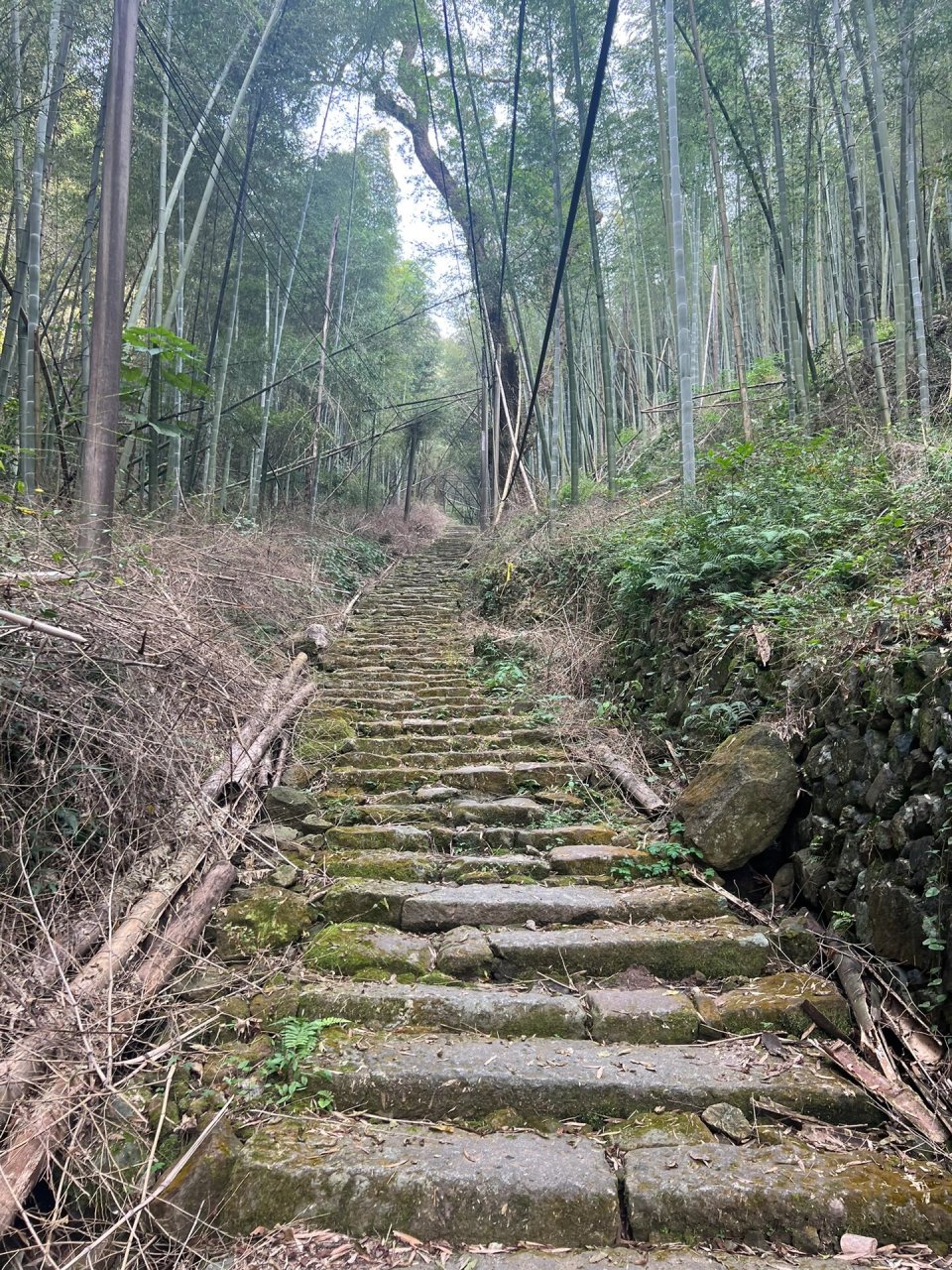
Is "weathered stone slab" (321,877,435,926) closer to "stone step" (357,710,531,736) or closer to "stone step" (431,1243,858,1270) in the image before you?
"stone step" (431,1243,858,1270)

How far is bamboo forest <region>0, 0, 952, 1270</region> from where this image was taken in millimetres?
1567

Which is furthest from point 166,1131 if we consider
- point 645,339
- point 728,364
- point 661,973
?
point 645,339

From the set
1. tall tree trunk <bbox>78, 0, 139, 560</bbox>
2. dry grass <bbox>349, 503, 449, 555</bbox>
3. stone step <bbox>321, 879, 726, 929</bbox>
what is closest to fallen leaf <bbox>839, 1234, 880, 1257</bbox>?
stone step <bbox>321, 879, 726, 929</bbox>

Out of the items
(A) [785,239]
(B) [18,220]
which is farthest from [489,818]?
(A) [785,239]

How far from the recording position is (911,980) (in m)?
1.92

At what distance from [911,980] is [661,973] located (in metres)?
0.78

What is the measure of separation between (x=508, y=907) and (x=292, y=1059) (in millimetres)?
998

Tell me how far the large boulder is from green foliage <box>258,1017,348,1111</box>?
1671 millimetres

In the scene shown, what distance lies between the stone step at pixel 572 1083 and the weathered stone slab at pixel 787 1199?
0.59 feet

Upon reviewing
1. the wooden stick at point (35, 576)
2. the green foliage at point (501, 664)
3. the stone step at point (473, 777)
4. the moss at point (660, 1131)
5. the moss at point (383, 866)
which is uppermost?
the wooden stick at point (35, 576)

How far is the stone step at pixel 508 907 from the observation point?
258 centimetres

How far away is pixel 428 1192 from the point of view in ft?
5.12

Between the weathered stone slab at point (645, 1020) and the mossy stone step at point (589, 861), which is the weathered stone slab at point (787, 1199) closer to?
the weathered stone slab at point (645, 1020)

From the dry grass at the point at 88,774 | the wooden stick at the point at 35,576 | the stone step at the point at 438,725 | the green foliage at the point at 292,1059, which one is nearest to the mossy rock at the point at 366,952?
the green foliage at the point at 292,1059
